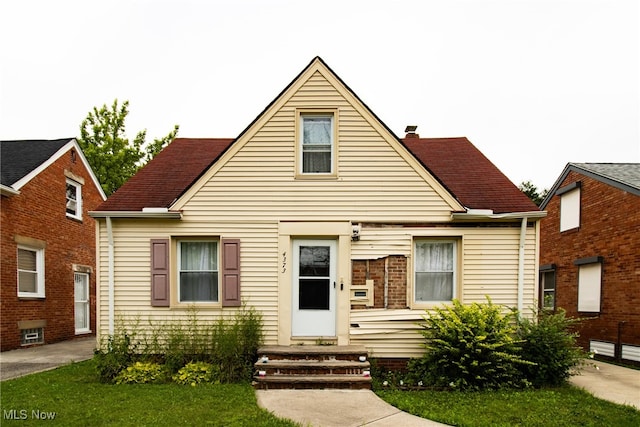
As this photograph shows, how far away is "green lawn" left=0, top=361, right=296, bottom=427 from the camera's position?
4590mm

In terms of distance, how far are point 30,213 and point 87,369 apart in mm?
5965

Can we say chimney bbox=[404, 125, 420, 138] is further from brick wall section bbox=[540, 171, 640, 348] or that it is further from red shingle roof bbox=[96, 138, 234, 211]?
red shingle roof bbox=[96, 138, 234, 211]

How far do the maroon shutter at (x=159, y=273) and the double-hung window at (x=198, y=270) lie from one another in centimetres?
30

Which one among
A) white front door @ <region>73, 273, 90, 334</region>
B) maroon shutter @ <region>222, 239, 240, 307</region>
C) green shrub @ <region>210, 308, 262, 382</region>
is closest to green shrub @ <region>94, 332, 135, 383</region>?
green shrub @ <region>210, 308, 262, 382</region>

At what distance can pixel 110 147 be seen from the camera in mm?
19234

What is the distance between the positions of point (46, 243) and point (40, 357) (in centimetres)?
388

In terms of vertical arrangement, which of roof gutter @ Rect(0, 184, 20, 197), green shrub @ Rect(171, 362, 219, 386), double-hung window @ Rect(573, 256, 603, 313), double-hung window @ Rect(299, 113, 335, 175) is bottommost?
green shrub @ Rect(171, 362, 219, 386)

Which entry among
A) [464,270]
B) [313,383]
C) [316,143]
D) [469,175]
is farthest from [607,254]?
[313,383]

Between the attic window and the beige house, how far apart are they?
0.08m

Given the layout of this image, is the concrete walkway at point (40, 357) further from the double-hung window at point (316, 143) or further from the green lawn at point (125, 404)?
the double-hung window at point (316, 143)

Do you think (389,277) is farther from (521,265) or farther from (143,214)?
(143,214)

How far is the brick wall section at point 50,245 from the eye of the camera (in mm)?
9734

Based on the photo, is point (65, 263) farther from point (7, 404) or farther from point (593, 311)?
point (593, 311)

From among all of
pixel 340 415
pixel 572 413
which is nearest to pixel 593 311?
pixel 572 413
